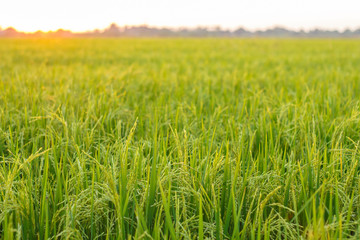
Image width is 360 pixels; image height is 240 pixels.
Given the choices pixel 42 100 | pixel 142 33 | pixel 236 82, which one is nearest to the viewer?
pixel 42 100

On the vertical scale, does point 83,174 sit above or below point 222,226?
above

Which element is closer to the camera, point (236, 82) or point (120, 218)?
point (120, 218)

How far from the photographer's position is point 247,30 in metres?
112

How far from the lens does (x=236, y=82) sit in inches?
155

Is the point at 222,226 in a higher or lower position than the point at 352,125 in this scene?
lower

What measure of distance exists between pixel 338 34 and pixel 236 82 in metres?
118

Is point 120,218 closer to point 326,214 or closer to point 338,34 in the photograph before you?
point 326,214

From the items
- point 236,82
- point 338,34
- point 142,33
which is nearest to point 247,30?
point 338,34

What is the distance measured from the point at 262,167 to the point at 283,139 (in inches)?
18.7

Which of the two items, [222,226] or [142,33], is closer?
[222,226]

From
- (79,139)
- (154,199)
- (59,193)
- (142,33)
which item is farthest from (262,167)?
(142,33)

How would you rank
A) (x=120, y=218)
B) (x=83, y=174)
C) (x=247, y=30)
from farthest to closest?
(x=247, y=30), (x=83, y=174), (x=120, y=218)

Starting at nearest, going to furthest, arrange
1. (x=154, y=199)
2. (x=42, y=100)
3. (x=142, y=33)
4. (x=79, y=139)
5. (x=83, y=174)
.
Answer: (x=154, y=199)
(x=83, y=174)
(x=79, y=139)
(x=42, y=100)
(x=142, y=33)

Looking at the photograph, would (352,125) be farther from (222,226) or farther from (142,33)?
(142,33)
